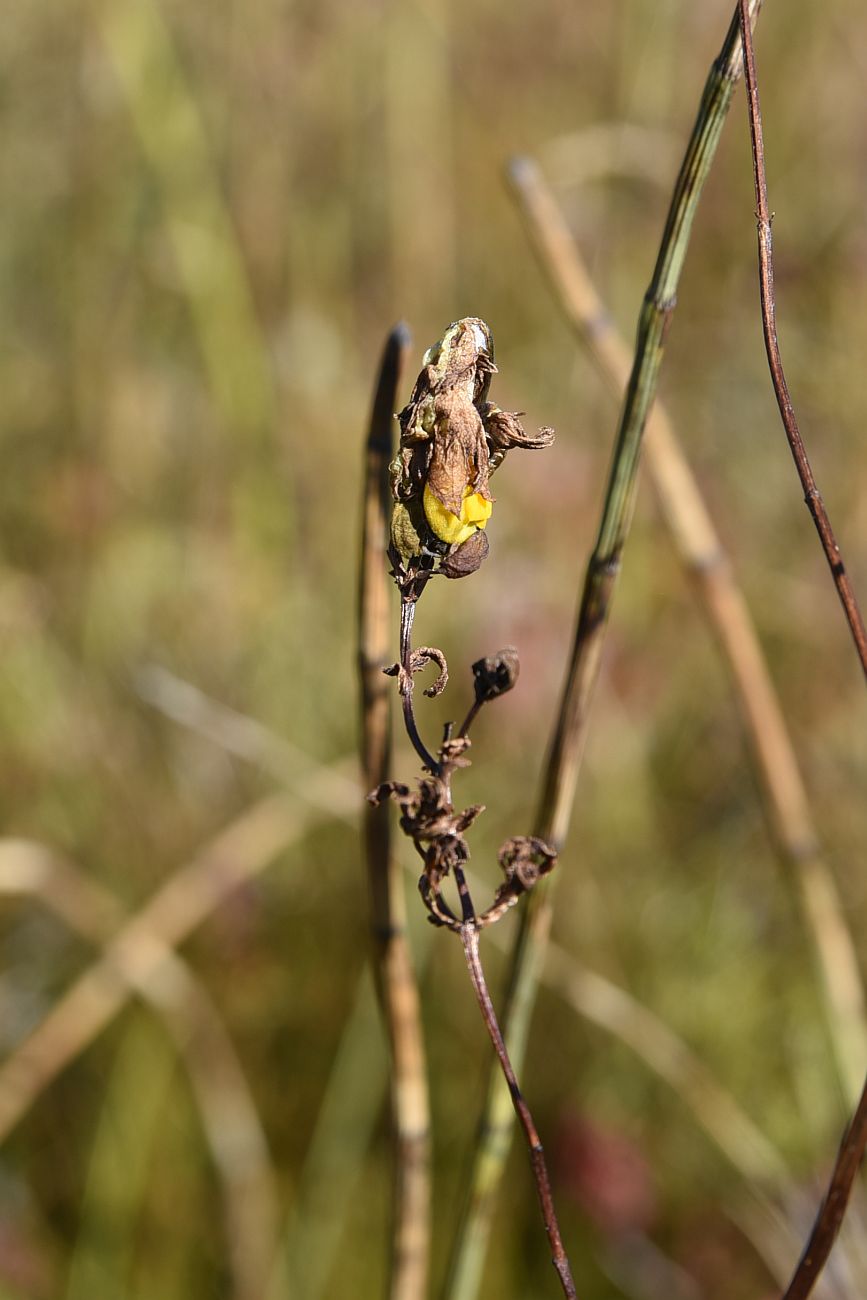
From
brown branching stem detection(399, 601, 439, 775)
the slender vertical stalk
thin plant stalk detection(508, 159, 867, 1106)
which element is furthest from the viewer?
thin plant stalk detection(508, 159, 867, 1106)

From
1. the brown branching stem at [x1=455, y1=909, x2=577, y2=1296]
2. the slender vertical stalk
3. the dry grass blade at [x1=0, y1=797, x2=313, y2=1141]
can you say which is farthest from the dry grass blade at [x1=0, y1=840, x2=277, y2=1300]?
the brown branching stem at [x1=455, y1=909, x2=577, y2=1296]

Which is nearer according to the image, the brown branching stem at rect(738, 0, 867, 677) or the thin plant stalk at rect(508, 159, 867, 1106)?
the brown branching stem at rect(738, 0, 867, 677)

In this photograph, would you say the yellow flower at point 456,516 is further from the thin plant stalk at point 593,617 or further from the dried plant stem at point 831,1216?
the dried plant stem at point 831,1216

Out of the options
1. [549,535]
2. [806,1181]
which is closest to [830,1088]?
[806,1181]

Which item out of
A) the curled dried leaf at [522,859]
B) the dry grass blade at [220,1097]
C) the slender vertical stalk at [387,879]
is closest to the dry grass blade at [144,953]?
the dry grass blade at [220,1097]

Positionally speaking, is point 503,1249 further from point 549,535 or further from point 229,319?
point 229,319

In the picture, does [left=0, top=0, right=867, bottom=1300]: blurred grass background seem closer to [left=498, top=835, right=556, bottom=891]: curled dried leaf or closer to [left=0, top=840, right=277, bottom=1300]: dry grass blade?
[left=0, top=840, right=277, bottom=1300]: dry grass blade
